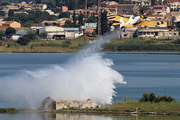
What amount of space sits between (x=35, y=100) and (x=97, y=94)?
5092 millimetres

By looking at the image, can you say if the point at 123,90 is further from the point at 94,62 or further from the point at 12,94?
the point at 12,94

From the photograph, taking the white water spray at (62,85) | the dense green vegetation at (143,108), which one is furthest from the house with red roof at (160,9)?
the dense green vegetation at (143,108)

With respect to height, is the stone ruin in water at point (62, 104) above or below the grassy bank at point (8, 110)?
above

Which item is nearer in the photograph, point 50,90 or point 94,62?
point 50,90

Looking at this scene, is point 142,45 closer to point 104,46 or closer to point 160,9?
point 104,46

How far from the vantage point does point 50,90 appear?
29.3 m

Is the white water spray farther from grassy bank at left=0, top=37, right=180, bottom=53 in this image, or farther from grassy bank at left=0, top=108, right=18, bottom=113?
grassy bank at left=0, top=37, right=180, bottom=53

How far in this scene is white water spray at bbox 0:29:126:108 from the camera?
2895 cm

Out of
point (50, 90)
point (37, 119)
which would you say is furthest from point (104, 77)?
point (37, 119)

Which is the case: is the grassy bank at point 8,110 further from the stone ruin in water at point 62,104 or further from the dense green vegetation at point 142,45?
the dense green vegetation at point 142,45

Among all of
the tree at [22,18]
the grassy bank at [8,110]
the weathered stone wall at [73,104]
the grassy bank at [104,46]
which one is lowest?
the grassy bank at [104,46]

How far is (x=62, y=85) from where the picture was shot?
29797 millimetres

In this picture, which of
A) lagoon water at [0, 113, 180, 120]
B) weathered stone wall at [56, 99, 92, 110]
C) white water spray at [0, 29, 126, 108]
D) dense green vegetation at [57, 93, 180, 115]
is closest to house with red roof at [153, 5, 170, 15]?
white water spray at [0, 29, 126, 108]

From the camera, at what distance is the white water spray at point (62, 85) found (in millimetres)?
28953
